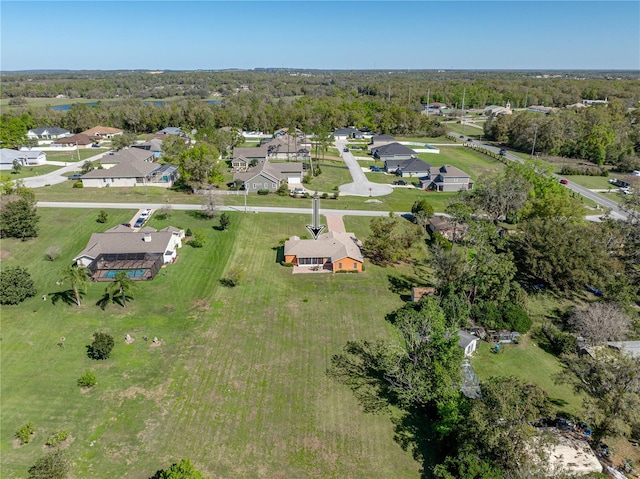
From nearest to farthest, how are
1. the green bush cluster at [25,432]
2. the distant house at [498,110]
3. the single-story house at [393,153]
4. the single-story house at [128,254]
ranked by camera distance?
the green bush cluster at [25,432], the single-story house at [128,254], the single-story house at [393,153], the distant house at [498,110]

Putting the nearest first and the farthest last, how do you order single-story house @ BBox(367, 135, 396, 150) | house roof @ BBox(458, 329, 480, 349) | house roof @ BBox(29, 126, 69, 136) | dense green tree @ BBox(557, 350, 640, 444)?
1. dense green tree @ BBox(557, 350, 640, 444)
2. house roof @ BBox(458, 329, 480, 349)
3. single-story house @ BBox(367, 135, 396, 150)
4. house roof @ BBox(29, 126, 69, 136)

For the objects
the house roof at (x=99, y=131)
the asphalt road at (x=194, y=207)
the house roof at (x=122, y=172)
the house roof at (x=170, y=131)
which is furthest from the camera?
the house roof at (x=170, y=131)

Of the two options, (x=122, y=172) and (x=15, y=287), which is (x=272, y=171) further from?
(x=15, y=287)

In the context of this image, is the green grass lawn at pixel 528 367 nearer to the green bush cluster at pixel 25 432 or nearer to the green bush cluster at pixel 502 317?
the green bush cluster at pixel 502 317

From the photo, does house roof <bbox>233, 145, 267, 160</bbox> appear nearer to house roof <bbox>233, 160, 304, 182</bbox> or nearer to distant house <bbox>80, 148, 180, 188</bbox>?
house roof <bbox>233, 160, 304, 182</bbox>

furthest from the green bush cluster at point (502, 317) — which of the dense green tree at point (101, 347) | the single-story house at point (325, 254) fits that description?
the dense green tree at point (101, 347)

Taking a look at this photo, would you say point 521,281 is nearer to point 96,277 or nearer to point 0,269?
point 96,277

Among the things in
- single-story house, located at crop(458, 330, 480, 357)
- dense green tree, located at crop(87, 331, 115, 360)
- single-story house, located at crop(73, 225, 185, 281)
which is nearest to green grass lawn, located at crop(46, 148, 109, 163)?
single-story house, located at crop(73, 225, 185, 281)
